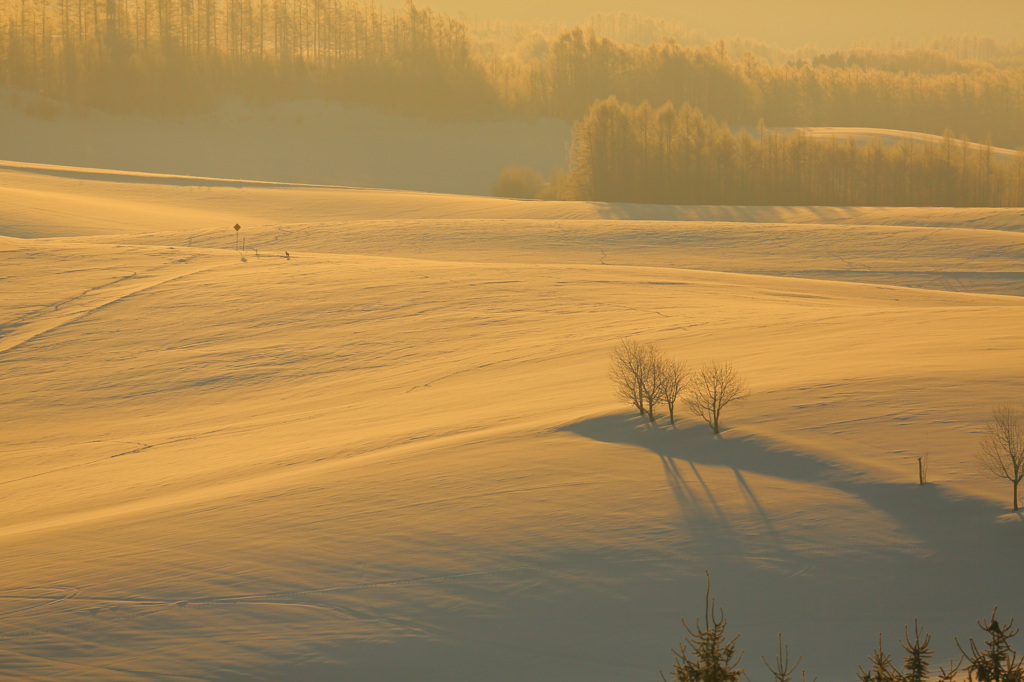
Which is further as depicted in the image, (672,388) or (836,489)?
(672,388)

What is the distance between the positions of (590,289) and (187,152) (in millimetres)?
68007

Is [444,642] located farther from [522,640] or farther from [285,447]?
[285,447]

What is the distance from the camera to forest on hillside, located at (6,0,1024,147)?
9275 cm

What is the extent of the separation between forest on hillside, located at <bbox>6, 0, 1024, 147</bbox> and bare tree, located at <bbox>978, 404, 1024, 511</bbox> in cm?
8953

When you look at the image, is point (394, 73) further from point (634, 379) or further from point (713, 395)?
point (713, 395)

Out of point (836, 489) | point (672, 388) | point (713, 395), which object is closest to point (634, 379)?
point (672, 388)

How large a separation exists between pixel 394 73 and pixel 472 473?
92.7m

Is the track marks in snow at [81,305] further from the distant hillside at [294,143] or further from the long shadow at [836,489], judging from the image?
the distant hillside at [294,143]

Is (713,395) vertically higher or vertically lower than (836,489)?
higher

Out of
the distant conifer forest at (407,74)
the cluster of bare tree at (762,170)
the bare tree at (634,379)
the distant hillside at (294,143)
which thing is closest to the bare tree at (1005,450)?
the bare tree at (634,379)

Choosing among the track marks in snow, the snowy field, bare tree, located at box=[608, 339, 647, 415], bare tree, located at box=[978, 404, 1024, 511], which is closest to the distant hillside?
the track marks in snow

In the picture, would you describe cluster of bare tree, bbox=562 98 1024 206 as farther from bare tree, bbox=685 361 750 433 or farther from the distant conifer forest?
bare tree, bbox=685 361 750 433

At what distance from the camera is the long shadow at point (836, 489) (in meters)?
10.1

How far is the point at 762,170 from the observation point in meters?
62.7
